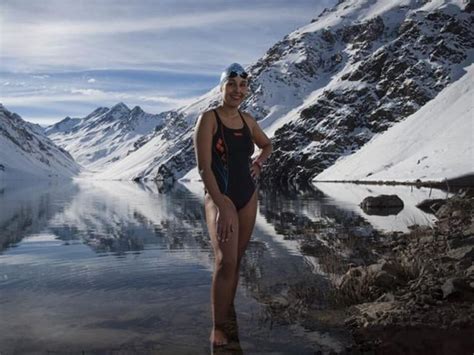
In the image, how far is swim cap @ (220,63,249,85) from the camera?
6809mm

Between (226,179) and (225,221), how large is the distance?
24.5 inches

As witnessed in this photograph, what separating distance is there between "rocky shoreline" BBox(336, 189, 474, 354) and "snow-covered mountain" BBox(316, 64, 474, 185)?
2075 inches

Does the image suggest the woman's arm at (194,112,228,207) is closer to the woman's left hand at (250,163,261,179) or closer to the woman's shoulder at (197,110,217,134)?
the woman's shoulder at (197,110,217,134)

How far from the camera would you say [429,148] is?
74.9 meters

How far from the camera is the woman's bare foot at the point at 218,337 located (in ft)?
20.7

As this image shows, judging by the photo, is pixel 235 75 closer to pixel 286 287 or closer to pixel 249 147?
pixel 249 147

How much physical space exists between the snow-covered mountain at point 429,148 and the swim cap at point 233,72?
55.6 m

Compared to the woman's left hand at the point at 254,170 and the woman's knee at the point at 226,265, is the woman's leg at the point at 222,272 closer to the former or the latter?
the woman's knee at the point at 226,265

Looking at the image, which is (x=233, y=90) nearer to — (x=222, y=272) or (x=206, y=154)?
(x=206, y=154)

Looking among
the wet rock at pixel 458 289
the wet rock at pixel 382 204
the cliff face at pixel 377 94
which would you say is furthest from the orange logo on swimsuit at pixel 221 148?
the cliff face at pixel 377 94

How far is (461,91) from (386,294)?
298ft

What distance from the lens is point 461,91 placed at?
3499 inches

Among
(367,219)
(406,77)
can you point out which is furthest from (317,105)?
(367,219)

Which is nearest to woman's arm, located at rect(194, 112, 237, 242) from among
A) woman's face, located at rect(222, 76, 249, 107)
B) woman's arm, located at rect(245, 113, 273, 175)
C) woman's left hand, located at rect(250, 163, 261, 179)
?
woman's face, located at rect(222, 76, 249, 107)
